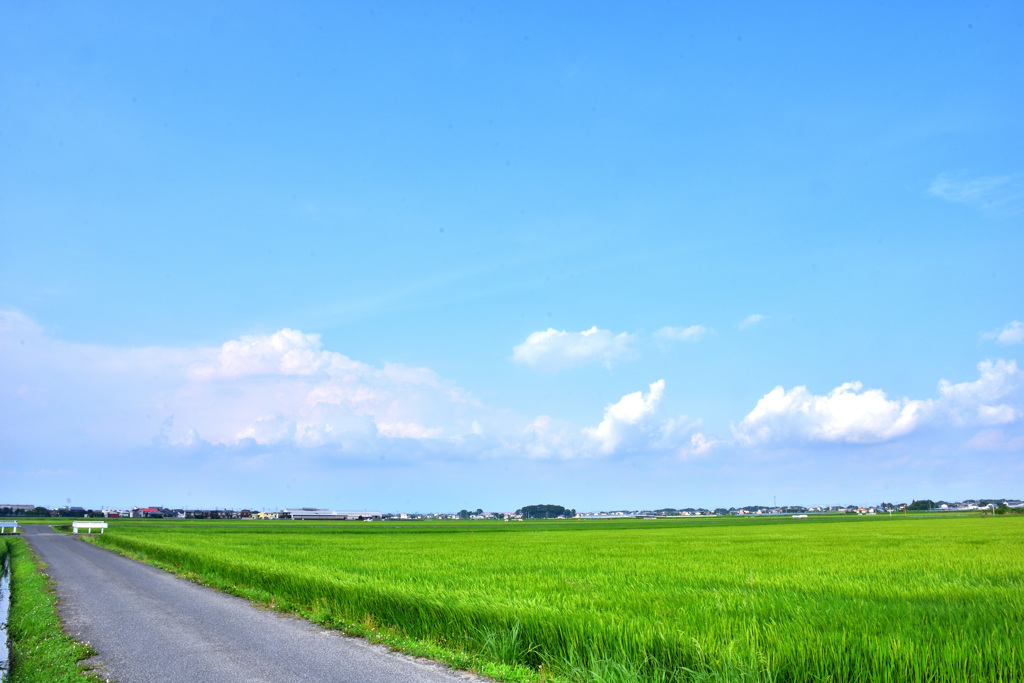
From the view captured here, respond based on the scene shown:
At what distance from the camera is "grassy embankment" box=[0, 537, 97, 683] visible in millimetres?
9055

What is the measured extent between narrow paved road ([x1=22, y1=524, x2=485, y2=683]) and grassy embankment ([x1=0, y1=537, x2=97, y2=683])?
0.31 meters

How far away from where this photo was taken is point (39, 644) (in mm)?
11109

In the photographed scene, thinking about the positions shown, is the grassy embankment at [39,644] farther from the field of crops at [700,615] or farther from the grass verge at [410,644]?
the field of crops at [700,615]

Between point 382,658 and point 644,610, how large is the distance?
14.0 ft

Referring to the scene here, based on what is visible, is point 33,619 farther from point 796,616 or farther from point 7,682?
point 796,616

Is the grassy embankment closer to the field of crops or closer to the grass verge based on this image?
the grass verge

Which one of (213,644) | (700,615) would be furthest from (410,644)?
(700,615)

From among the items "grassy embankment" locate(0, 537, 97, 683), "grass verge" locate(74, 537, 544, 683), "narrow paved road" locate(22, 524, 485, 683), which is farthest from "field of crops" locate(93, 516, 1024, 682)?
"grassy embankment" locate(0, 537, 97, 683)

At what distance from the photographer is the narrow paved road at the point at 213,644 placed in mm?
8859

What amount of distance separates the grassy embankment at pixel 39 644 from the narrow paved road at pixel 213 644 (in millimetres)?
309

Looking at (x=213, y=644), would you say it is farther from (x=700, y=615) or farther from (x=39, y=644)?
(x=700, y=615)

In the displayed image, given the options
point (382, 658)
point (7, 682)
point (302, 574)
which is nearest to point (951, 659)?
point (382, 658)

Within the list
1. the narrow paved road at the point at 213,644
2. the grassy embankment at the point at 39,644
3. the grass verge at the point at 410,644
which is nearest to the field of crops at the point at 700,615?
the grass verge at the point at 410,644

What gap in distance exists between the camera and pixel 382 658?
9797 millimetres
